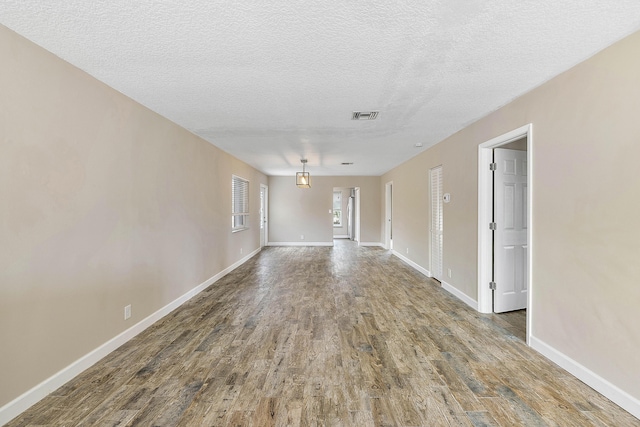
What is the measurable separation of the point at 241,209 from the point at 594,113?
6144 millimetres

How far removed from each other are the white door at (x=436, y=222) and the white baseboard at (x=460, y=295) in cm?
36

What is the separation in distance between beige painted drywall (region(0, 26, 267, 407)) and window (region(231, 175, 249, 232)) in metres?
2.52

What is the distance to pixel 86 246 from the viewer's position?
2.31m

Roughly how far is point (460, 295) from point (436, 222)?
144cm

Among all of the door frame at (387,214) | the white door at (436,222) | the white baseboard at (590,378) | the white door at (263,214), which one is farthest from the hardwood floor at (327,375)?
the white door at (263,214)

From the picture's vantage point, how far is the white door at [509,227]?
3.46m

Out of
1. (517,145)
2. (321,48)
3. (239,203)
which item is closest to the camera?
(321,48)

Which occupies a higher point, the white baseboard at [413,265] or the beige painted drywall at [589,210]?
the beige painted drywall at [589,210]

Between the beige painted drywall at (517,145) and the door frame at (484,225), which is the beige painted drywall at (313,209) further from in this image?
the door frame at (484,225)

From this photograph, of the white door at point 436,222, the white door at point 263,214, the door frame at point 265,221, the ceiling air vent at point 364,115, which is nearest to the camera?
the ceiling air vent at point 364,115

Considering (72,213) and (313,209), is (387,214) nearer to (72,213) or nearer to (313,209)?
(313,209)

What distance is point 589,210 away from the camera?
2.11 m

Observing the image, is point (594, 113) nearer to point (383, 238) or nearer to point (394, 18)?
point (394, 18)

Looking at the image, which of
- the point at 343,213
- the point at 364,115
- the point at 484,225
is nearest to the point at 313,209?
the point at 343,213
